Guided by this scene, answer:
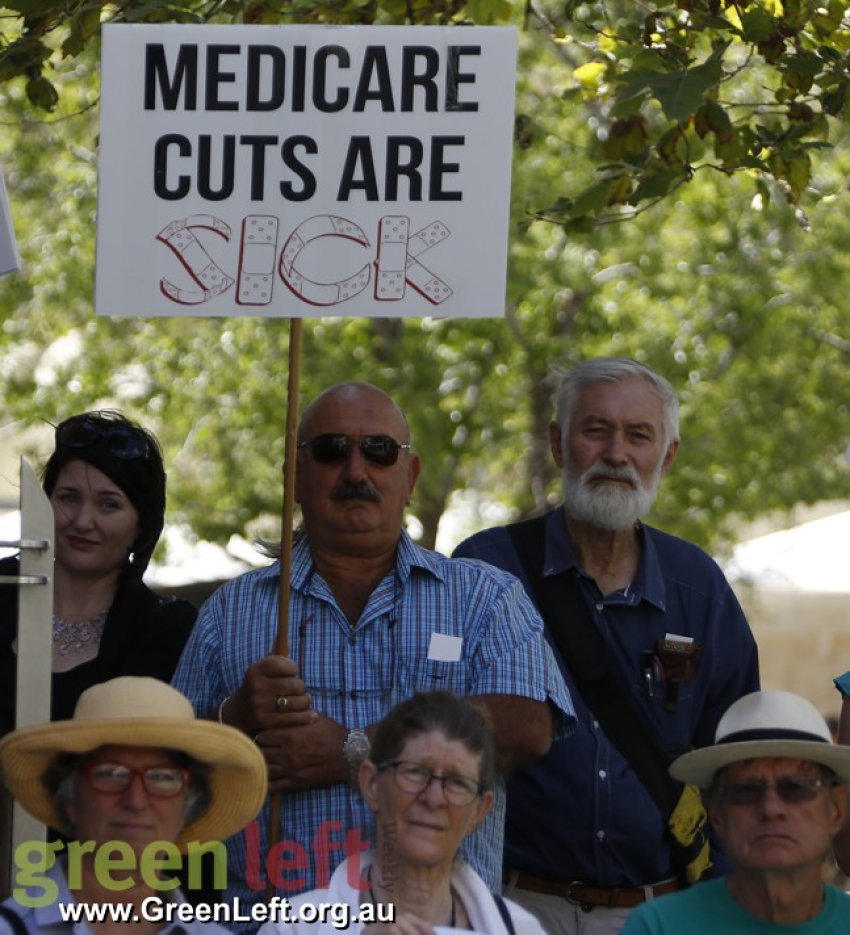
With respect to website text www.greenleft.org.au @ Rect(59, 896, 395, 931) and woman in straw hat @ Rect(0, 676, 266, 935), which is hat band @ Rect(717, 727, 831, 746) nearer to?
website text www.greenleft.org.au @ Rect(59, 896, 395, 931)

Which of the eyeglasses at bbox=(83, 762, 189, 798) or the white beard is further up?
the white beard

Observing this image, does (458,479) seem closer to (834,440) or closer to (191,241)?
(834,440)

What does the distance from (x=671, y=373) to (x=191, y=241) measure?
10.3 meters

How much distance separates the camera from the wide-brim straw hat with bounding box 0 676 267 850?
149 inches

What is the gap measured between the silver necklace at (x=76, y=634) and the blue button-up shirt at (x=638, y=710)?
102cm

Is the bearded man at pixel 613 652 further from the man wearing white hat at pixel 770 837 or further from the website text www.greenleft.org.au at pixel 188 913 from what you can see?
the website text www.greenleft.org.au at pixel 188 913

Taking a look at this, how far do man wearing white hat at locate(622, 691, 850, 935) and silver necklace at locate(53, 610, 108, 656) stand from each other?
5.19ft

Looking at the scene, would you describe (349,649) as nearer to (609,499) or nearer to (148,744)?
(148,744)

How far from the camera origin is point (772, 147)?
5984mm

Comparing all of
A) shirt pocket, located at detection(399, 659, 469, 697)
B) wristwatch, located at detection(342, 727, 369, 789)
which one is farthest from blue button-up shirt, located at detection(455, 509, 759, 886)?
wristwatch, located at detection(342, 727, 369, 789)

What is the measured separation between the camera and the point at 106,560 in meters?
4.91

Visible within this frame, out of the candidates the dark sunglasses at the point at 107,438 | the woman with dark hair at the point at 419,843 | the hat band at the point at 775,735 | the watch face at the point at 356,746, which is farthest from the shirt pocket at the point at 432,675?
the dark sunglasses at the point at 107,438

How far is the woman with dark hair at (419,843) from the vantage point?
149 inches

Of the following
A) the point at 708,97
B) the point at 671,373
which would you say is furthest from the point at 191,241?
the point at 671,373
